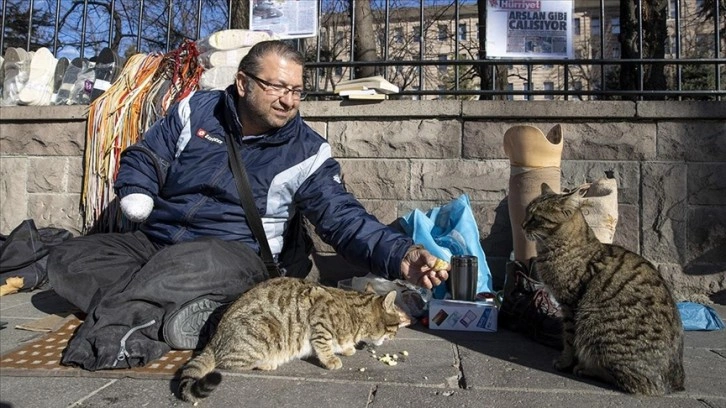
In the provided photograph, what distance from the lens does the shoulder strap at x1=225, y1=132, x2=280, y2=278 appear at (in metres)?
3.00

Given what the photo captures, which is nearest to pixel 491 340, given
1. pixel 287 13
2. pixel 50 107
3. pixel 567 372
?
pixel 567 372

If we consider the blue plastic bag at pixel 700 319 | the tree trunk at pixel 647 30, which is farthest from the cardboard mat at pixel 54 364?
the tree trunk at pixel 647 30

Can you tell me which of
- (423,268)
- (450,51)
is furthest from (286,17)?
(450,51)

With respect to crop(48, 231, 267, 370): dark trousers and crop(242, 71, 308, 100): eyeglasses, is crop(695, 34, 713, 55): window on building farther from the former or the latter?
crop(48, 231, 267, 370): dark trousers

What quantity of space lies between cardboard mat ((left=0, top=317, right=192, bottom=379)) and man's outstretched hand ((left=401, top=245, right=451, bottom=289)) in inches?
48.4

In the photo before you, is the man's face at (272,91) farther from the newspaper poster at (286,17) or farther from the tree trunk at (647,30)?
the tree trunk at (647,30)

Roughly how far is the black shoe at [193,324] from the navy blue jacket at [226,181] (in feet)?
1.71

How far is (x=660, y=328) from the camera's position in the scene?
2184 mm

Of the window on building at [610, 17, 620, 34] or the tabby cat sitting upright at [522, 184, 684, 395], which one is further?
the window on building at [610, 17, 620, 34]

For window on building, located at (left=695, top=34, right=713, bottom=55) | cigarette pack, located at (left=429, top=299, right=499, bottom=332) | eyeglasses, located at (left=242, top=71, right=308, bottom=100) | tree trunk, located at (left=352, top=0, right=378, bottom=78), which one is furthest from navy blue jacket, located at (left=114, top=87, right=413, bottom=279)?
window on building, located at (left=695, top=34, right=713, bottom=55)

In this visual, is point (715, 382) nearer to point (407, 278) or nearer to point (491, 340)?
point (491, 340)

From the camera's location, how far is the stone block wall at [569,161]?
157 inches

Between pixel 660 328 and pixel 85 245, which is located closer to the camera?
pixel 660 328

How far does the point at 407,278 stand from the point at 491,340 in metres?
0.75
